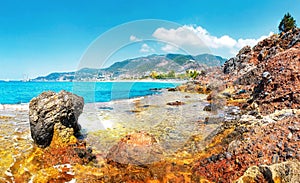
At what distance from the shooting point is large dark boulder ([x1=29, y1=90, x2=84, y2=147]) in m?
10.5

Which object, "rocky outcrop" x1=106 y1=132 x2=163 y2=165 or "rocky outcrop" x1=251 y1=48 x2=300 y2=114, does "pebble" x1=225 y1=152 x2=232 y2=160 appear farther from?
"rocky outcrop" x1=251 y1=48 x2=300 y2=114

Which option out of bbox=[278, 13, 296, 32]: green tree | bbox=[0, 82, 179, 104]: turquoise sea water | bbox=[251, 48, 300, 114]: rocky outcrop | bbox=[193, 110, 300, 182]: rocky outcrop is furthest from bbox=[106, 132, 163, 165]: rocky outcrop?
bbox=[278, 13, 296, 32]: green tree

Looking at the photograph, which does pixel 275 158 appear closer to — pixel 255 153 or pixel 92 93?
pixel 255 153

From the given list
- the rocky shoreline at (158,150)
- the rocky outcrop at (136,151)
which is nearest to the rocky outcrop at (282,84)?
the rocky shoreline at (158,150)

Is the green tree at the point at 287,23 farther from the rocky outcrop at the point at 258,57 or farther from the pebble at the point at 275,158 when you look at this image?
the pebble at the point at 275,158

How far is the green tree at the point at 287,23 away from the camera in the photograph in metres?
58.2

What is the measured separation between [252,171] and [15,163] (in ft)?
29.9

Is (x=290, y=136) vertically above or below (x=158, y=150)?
above

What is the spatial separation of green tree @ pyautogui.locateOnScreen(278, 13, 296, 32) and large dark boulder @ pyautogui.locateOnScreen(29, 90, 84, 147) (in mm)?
65647

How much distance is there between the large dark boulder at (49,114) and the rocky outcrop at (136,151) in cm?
384

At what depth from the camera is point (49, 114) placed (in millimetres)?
10930

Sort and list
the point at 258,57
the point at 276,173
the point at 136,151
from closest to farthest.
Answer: the point at 276,173 < the point at 136,151 < the point at 258,57

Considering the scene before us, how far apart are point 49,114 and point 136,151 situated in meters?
5.60

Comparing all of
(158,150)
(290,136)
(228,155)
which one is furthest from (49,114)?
(290,136)
